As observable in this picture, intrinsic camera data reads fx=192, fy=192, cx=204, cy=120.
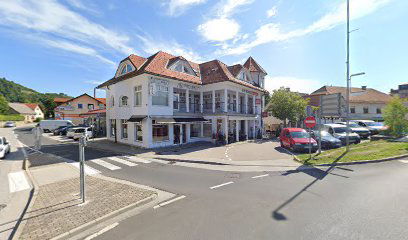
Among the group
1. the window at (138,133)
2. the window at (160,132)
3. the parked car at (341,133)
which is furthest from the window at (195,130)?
the parked car at (341,133)

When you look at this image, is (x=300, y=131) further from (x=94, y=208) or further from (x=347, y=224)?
(x=94, y=208)

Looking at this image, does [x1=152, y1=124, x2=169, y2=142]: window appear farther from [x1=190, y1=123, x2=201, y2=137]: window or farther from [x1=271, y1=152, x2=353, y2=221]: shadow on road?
[x1=271, y1=152, x2=353, y2=221]: shadow on road

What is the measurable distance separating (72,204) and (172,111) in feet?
43.8

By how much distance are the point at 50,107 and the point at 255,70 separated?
251ft

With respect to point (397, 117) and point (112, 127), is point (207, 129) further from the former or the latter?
point (397, 117)

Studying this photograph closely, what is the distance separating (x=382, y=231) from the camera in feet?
13.4

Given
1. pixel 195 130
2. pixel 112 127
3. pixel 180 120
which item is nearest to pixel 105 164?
pixel 180 120

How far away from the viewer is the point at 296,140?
14719mm

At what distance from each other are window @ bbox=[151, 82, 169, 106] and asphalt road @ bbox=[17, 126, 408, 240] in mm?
9502

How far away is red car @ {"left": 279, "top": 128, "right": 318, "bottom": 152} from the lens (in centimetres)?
1427

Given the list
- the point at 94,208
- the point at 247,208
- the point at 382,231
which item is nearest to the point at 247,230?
the point at 247,208

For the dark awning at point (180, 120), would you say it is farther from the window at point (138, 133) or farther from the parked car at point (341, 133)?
the parked car at point (341, 133)

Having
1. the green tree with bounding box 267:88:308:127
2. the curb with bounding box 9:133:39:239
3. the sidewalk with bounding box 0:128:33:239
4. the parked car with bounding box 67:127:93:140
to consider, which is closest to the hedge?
the parked car with bounding box 67:127:93:140

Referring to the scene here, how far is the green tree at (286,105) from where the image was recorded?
2648 centimetres
